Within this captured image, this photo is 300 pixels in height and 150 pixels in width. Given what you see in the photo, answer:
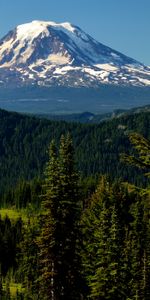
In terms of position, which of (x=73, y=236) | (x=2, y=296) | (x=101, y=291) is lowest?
(x=2, y=296)

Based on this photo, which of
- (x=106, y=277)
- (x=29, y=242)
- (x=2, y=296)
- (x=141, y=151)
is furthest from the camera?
(x=2, y=296)

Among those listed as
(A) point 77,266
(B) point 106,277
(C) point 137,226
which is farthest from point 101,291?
(C) point 137,226

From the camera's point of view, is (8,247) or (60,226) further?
(8,247)

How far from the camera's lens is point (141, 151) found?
81.5 feet

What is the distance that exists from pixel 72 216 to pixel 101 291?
54.2 ft

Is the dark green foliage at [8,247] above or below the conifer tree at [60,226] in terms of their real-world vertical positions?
below

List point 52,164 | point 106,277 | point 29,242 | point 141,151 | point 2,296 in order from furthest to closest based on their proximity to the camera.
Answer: point 2,296 < point 29,242 < point 106,277 < point 52,164 < point 141,151

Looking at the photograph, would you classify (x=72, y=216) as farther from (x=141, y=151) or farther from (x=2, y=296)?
(x=2, y=296)

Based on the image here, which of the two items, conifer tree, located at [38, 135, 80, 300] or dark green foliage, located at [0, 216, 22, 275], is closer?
conifer tree, located at [38, 135, 80, 300]

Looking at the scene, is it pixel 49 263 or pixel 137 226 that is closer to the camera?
pixel 49 263

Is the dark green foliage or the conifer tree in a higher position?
the conifer tree

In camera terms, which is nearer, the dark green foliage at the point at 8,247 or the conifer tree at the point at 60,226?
the conifer tree at the point at 60,226

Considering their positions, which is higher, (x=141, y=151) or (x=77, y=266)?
(x=141, y=151)

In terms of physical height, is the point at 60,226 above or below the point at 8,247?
above
